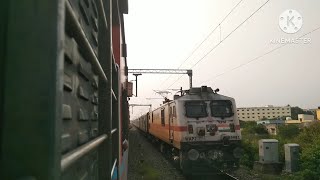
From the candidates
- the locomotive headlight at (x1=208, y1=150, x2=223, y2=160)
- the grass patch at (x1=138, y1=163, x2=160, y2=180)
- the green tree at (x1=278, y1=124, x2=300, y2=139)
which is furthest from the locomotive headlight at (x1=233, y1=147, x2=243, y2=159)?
the green tree at (x1=278, y1=124, x2=300, y2=139)

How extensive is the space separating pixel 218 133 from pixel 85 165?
10.8 metres

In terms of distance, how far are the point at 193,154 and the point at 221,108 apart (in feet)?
6.22

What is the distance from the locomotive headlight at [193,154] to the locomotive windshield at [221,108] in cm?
140

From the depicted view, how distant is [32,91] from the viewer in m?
0.84

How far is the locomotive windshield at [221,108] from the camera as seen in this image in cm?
1250

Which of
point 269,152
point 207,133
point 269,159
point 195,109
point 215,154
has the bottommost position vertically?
point 269,159

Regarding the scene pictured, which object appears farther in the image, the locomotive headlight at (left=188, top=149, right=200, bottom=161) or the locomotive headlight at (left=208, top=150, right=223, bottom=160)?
the locomotive headlight at (left=208, top=150, right=223, bottom=160)

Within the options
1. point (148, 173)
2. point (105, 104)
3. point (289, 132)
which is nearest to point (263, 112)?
point (289, 132)

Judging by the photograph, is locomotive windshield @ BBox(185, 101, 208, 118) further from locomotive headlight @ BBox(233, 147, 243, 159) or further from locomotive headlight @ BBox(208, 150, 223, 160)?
locomotive headlight @ BBox(233, 147, 243, 159)

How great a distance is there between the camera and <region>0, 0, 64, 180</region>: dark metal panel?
2.72ft

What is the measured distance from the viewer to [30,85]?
0.84 meters

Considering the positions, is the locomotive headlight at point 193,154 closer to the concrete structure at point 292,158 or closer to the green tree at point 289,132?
the concrete structure at point 292,158

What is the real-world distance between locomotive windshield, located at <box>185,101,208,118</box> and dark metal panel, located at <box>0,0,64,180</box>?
453 inches

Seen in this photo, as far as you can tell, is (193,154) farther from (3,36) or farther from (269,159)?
(3,36)
